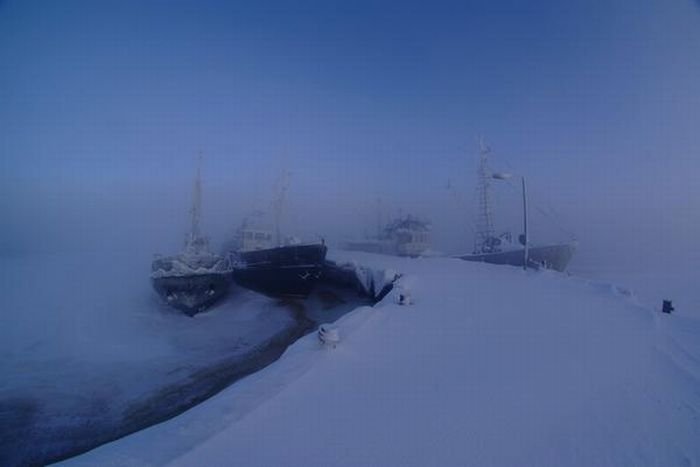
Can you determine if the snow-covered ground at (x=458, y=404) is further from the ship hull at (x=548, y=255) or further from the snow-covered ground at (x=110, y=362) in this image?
the ship hull at (x=548, y=255)

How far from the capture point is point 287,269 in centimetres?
2155

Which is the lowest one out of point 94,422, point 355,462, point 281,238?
point 94,422

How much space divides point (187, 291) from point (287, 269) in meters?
5.99

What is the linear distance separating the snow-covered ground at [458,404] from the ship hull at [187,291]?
13584 millimetres

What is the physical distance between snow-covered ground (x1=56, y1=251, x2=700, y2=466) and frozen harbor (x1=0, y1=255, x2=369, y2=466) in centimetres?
393

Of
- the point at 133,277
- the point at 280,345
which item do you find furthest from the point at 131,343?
the point at 133,277

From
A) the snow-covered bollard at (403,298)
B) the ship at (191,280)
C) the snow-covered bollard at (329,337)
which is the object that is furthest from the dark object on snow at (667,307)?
the ship at (191,280)

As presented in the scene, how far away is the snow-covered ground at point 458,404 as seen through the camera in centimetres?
338

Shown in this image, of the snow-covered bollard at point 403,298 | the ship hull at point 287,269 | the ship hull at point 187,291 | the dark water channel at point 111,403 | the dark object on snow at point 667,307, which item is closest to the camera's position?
the dark water channel at point 111,403

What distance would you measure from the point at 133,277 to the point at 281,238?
1639 cm

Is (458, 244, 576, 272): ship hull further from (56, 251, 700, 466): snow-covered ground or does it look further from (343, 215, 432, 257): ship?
(56, 251, 700, 466): snow-covered ground

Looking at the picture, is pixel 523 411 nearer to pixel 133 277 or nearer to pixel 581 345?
pixel 581 345

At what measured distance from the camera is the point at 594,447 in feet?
11.4

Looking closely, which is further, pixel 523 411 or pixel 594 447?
pixel 523 411
